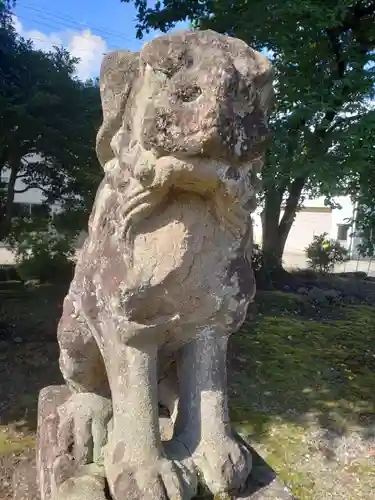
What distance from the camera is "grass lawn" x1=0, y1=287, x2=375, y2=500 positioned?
3.24 metres

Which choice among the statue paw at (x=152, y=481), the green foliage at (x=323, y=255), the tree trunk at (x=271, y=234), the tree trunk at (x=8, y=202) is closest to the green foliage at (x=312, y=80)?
the tree trunk at (x=8, y=202)

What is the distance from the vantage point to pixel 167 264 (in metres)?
1.28

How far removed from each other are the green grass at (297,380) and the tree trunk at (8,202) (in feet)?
8.72

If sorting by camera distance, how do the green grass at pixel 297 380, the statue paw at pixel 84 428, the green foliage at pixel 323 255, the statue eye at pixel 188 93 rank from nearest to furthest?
1. the statue eye at pixel 188 93
2. the statue paw at pixel 84 428
3. the green grass at pixel 297 380
4. the green foliage at pixel 323 255

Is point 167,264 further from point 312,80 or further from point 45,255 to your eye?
point 45,255

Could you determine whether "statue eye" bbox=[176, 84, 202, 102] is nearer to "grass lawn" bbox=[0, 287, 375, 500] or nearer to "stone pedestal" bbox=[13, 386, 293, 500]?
"stone pedestal" bbox=[13, 386, 293, 500]

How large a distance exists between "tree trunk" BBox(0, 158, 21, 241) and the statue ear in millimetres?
4120

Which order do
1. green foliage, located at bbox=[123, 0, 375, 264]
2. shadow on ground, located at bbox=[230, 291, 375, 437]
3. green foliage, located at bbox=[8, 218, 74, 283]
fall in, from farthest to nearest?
green foliage, located at bbox=[8, 218, 74, 283]
green foliage, located at bbox=[123, 0, 375, 264]
shadow on ground, located at bbox=[230, 291, 375, 437]

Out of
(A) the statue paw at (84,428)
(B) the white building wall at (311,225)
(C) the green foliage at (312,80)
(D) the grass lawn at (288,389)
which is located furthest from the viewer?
(B) the white building wall at (311,225)

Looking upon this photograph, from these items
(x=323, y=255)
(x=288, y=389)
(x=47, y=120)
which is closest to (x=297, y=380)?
(x=288, y=389)

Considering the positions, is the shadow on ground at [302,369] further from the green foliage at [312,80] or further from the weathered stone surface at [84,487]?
the weathered stone surface at [84,487]

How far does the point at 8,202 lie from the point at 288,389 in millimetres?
3249

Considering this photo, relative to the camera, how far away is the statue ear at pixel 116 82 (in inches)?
51.6

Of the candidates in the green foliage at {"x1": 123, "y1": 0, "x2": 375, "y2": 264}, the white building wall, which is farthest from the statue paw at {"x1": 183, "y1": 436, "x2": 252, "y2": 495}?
the white building wall
